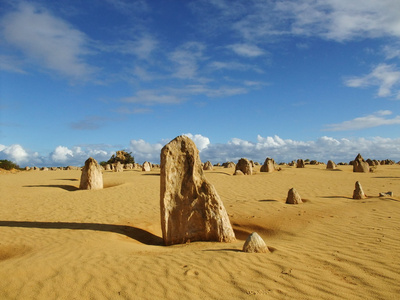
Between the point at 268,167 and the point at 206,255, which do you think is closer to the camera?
the point at 206,255

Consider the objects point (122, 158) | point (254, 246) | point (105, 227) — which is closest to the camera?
point (254, 246)

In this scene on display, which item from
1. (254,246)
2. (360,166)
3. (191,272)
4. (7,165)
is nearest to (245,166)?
(360,166)

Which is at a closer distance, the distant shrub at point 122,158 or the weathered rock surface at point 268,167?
the weathered rock surface at point 268,167

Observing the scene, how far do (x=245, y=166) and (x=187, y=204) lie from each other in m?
15.5

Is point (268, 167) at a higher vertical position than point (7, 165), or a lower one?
lower

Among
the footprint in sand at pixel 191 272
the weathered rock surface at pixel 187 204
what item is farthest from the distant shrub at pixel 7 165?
the footprint in sand at pixel 191 272

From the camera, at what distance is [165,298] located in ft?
13.4

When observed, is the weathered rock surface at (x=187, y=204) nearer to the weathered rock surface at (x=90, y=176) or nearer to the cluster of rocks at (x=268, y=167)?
the weathered rock surface at (x=90, y=176)

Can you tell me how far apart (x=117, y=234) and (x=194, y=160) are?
112 inches

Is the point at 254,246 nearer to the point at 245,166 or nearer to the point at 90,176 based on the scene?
the point at 90,176

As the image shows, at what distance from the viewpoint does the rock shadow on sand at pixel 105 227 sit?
313 inches

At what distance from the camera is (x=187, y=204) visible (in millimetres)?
7238

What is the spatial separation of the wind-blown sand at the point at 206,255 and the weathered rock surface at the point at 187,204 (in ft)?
1.33

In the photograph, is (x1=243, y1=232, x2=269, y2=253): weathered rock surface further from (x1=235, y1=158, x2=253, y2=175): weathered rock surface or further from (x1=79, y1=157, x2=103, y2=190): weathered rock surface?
(x1=235, y1=158, x2=253, y2=175): weathered rock surface
